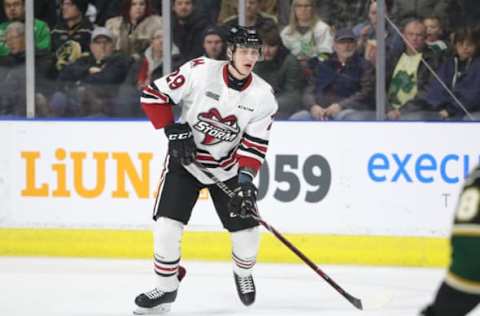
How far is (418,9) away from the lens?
21.6ft

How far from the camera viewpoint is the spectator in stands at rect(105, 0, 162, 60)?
23.0 ft

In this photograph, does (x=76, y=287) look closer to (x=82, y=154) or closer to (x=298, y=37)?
(x=82, y=154)

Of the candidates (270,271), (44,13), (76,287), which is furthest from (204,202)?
(44,13)

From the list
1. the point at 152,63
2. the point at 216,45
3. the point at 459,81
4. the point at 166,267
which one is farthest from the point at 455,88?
the point at 166,267

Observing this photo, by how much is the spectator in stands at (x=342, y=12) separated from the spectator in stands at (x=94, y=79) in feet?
3.88

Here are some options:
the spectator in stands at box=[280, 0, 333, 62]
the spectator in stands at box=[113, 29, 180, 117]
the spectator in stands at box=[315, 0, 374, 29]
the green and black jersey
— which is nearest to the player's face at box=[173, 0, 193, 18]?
the spectator in stands at box=[113, 29, 180, 117]

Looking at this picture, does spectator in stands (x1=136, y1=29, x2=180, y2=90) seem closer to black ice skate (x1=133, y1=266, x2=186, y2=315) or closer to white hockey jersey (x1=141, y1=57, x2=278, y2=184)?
white hockey jersey (x1=141, y1=57, x2=278, y2=184)

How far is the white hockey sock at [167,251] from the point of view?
4660 millimetres

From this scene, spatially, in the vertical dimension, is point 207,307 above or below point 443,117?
below

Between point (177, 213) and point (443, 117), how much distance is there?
2.27 m

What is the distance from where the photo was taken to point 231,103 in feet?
15.5

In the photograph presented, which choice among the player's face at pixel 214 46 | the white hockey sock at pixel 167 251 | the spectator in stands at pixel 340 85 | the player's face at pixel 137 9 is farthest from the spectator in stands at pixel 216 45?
the white hockey sock at pixel 167 251

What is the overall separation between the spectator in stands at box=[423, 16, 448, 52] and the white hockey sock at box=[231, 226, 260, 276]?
213cm

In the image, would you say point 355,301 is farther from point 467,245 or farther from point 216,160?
point 467,245
